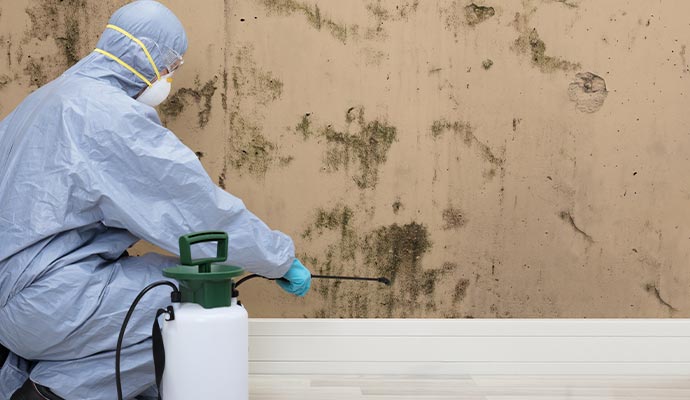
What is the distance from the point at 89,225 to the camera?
1.80 m

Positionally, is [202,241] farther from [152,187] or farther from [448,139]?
[448,139]

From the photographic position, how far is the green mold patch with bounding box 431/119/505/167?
7.94ft

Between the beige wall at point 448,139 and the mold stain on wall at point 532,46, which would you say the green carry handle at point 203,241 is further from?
the mold stain on wall at point 532,46

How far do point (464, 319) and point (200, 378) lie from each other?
3.53ft

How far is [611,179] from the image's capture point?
246 centimetres

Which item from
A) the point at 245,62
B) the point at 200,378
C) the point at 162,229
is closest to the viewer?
the point at 200,378

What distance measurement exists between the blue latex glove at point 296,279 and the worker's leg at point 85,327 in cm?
35

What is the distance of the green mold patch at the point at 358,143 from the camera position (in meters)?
2.40

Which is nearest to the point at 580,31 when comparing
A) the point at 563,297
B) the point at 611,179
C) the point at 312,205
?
the point at 611,179

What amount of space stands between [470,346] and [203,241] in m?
1.12

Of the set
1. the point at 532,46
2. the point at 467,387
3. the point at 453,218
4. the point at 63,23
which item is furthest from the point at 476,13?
the point at 63,23

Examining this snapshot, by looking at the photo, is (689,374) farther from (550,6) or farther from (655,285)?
(550,6)

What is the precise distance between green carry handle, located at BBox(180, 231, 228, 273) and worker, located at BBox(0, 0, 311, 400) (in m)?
0.14

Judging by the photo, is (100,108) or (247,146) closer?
(100,108)
